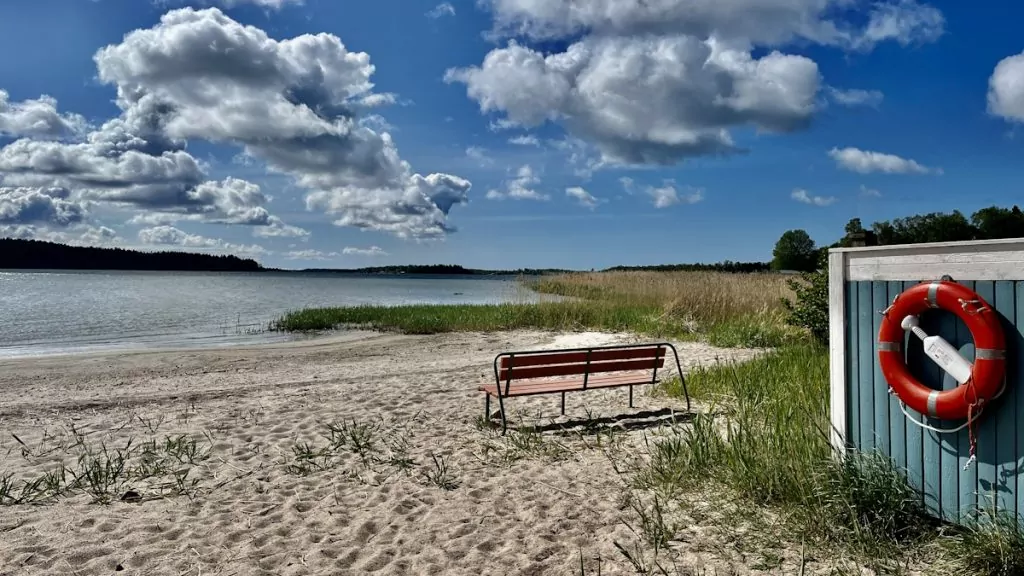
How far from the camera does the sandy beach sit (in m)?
3.34

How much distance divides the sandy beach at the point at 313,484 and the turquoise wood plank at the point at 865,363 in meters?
1.38

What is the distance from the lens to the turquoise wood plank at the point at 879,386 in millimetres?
3574

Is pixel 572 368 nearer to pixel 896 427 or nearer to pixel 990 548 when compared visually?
pixel 896 427

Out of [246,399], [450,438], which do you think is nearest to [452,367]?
[246,399]

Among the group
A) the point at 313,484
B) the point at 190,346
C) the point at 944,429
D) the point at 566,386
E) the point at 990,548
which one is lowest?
the point at 190,346

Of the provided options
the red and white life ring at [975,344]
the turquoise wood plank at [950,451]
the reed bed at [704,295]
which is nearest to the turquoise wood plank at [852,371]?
the red and white life ring at [975,344]

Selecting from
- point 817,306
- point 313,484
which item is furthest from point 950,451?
point 817,306

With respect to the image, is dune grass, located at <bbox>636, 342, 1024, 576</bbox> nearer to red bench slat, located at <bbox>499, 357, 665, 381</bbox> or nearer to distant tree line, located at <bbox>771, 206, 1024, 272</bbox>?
red bench slat, located at <bbox>499, 357, 665, 381</bbox>

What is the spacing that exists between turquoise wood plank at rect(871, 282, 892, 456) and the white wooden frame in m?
0.08

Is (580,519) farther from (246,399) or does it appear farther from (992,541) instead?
(246,399)

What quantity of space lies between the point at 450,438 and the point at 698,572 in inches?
116

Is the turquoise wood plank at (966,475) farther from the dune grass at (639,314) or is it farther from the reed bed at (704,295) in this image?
the reed bed at (704,295)

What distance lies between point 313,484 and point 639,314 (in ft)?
41.3

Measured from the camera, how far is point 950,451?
10.7ft
